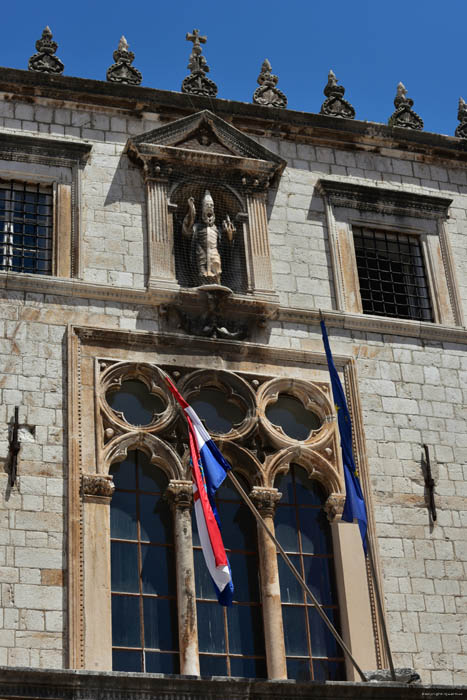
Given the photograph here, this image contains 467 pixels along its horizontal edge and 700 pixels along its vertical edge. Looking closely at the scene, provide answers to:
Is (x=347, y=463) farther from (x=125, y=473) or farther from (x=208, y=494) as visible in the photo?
(x=125, y=473)

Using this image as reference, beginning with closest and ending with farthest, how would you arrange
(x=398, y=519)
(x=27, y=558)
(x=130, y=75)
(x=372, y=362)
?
(x=27, y=558) < (x=398, y=519) < (x=372, y=362) < (x=130, y=75)

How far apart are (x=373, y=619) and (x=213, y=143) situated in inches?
294

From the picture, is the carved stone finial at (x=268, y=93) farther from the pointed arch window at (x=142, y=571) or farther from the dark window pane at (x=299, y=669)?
the dark window pane at (x=299, y=669)

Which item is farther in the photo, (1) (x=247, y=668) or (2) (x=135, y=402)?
(2) (x=135, y=402)

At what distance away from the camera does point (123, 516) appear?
18406 mm

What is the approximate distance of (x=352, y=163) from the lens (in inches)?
888

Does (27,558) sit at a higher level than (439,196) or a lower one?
lower

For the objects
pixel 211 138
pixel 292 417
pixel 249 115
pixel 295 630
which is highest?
pixel 249 115

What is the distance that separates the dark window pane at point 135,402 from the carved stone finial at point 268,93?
551cm

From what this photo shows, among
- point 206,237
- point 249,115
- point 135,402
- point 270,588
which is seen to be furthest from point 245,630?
point 249,115

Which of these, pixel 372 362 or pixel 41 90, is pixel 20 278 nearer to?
pixel 41 90

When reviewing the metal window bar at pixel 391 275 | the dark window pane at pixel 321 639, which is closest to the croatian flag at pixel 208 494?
the dark window pane at pixel 321 639

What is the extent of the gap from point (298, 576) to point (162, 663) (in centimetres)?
194

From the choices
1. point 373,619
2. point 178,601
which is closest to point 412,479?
point 373,619
